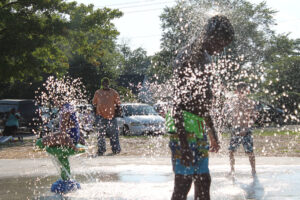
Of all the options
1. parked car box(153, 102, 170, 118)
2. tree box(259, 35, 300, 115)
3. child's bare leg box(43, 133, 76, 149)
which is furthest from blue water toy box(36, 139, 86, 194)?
tree box(259, 35, 300, 115)

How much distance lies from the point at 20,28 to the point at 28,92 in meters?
23.2

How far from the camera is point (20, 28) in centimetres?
2172

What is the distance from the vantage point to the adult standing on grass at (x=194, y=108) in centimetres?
343

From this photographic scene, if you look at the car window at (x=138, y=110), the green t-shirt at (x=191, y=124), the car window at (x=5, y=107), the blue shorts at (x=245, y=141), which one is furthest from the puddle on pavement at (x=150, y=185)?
the car window at (x=5, y=107)

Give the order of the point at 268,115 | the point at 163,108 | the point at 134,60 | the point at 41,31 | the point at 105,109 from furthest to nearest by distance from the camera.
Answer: the point at 134,60, the point at 268,115, the point at 41,31, the point at 163,108, the point at 105,109

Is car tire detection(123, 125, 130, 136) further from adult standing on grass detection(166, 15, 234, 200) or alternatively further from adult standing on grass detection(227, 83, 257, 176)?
adult standing on grass detection(166, 15, 234, 200)

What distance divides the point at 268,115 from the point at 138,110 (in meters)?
10.7

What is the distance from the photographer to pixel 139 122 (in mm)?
19109

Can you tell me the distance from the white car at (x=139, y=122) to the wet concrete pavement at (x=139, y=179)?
30.8 feet

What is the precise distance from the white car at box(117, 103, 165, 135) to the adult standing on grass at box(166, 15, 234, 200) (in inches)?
601

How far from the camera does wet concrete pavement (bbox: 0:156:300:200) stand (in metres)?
5.42

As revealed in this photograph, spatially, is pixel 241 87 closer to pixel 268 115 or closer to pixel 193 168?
pixel 193 168

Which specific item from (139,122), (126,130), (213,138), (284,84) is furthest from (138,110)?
(284,84)

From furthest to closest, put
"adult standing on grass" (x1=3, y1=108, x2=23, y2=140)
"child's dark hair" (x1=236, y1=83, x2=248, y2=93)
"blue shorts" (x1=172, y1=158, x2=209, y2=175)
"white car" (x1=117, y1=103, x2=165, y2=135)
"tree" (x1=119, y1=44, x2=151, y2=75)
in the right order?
"tree" (x1=119, y1=44, x2=151, y2=75) → "adult standing on grass" (x1=3, y1=108, x2=23, y2=140) → "white car" (x1=117, y1=103, x2=165, y2=135) → "child's dark hair" (x1=236, y1=83, x2=248, y2=93) → "blue shorts" (x1=172, y1=158, x2=209, y2=175)
